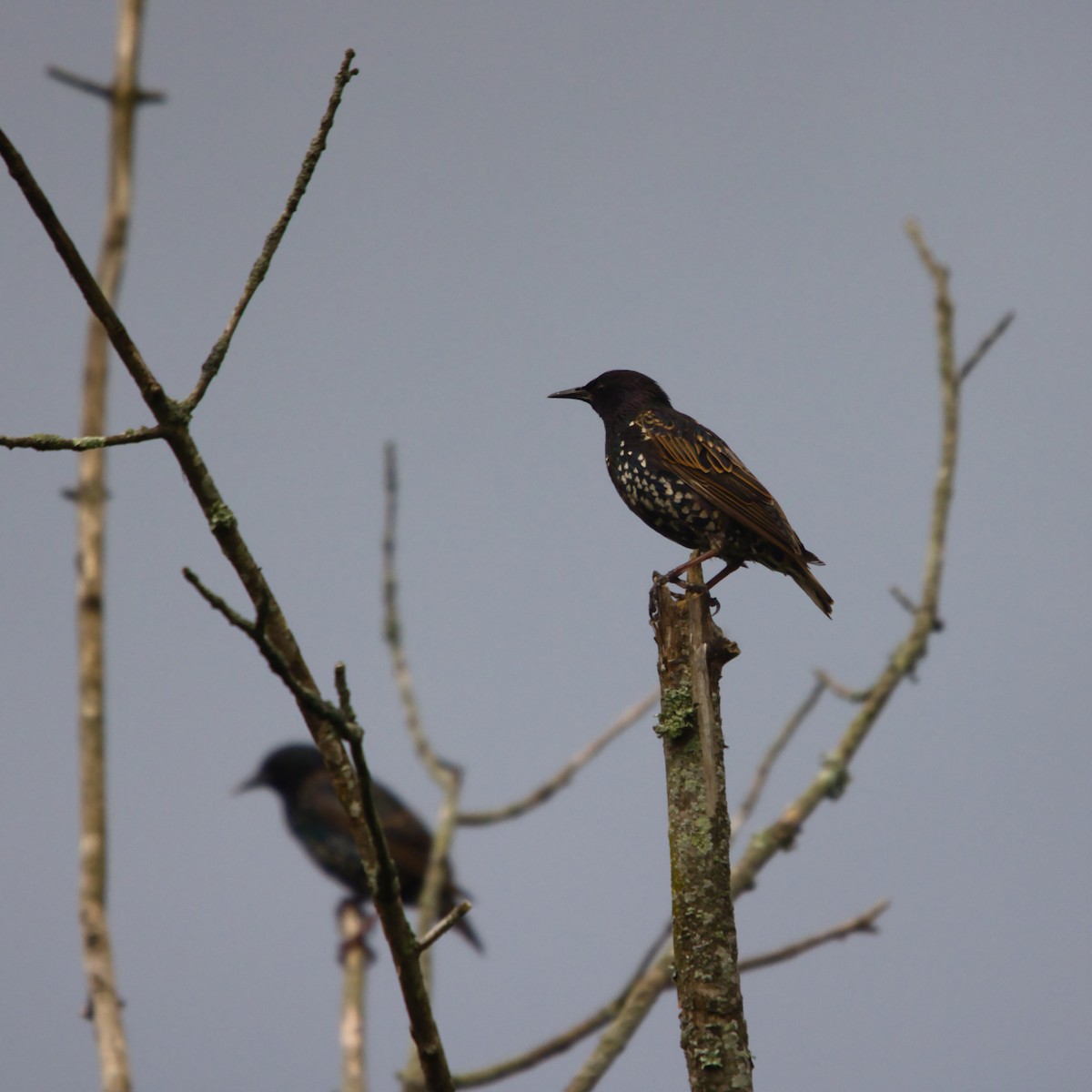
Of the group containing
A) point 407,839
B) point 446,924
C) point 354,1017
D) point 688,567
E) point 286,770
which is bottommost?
point 446,924

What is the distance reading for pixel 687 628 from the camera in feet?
11.5

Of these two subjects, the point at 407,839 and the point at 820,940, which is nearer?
the point at 820,940

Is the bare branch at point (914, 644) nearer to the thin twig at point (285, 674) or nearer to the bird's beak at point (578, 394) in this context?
the bird's beak at point (578, 394)

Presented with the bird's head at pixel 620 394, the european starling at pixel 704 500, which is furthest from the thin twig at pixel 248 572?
the bird's head at pixel 620 394

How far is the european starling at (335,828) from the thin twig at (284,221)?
250 inches

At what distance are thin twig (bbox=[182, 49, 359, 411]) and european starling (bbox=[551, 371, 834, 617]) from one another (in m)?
2.88

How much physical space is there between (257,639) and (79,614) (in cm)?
398

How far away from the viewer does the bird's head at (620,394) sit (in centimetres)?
617

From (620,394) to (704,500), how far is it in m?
1.02

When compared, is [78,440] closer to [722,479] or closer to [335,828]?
[722,479]

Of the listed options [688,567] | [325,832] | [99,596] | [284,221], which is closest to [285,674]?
[284,221]

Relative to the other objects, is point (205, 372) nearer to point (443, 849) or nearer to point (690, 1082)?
point (690, 1082)

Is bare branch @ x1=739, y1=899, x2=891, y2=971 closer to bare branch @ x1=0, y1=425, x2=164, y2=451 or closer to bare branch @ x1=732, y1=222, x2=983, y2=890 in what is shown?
bare branch @ x1=732, y1=222, x2=983, y2=890

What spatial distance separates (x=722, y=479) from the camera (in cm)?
546
